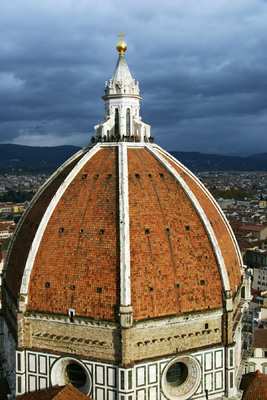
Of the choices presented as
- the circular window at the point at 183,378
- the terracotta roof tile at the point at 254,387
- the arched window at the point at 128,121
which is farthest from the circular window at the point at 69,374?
the arched window at the point at 128,121

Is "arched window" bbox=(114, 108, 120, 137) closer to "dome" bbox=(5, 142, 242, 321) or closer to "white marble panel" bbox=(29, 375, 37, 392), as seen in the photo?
"dome" bbox=(5, 142, 242, 321)

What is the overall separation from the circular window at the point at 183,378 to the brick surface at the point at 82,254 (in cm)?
335

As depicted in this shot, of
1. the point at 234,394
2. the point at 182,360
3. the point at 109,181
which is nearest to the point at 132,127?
the point at 109,181

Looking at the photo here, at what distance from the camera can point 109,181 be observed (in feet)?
76.1

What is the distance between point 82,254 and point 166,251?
2.95m

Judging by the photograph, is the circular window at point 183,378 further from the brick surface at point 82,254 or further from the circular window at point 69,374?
the brick surface at point 82,254

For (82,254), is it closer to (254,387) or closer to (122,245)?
(122,245)

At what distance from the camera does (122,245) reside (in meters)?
21.3

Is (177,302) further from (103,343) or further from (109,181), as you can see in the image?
(109,181)

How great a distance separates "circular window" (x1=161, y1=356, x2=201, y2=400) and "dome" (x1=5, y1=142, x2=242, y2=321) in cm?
197

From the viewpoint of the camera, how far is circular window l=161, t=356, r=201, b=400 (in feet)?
72.9

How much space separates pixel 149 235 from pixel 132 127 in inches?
213

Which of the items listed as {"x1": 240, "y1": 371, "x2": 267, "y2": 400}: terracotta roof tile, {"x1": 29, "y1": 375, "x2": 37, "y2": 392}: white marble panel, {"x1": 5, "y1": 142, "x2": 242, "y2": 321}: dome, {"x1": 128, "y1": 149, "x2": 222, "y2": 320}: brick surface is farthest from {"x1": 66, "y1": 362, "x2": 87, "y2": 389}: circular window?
{"x1": 240, "y1": 371, "x2": 267, "y2": 400}: terracotta roof tile

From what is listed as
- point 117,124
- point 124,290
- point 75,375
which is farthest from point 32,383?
point 117,124
